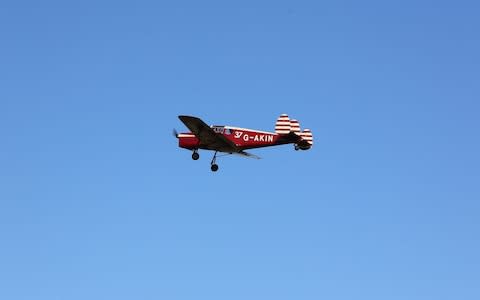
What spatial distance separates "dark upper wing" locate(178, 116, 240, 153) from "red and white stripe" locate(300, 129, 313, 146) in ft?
16.2

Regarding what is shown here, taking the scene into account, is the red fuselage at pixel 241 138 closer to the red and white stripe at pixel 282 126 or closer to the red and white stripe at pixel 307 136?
the red and white stripe at pixel 282 126

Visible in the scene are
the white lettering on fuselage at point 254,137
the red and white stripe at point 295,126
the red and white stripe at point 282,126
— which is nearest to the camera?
the white lettering on fuselage at point 254,137

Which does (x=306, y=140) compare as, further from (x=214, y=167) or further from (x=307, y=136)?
(x=214, y=167)

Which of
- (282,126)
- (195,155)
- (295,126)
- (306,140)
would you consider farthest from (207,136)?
(306,140)

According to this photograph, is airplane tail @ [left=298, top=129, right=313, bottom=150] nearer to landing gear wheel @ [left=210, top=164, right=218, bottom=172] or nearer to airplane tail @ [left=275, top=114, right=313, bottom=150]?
airplane tail @ [left=275, top=114, right=313, bottom=150]

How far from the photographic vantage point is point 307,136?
59531 millimetres

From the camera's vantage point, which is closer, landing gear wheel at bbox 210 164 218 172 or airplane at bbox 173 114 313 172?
airplane at bbox 173 114 313 172

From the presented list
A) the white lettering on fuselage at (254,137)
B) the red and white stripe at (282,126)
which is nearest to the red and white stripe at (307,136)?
the red and white stripe at (282,126)

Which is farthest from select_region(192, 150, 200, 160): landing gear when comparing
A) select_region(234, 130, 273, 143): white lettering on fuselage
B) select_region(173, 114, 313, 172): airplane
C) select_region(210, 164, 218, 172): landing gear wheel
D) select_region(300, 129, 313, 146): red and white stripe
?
select_region(300, 129, 313, 146): red and white stripe

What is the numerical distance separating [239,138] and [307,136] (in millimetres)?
5085

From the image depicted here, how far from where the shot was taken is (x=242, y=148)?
59.2 metres

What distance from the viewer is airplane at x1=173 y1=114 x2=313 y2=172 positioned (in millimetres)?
57250

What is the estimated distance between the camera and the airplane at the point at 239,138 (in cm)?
5725

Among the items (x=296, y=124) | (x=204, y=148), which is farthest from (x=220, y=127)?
(x=296, y=124)
